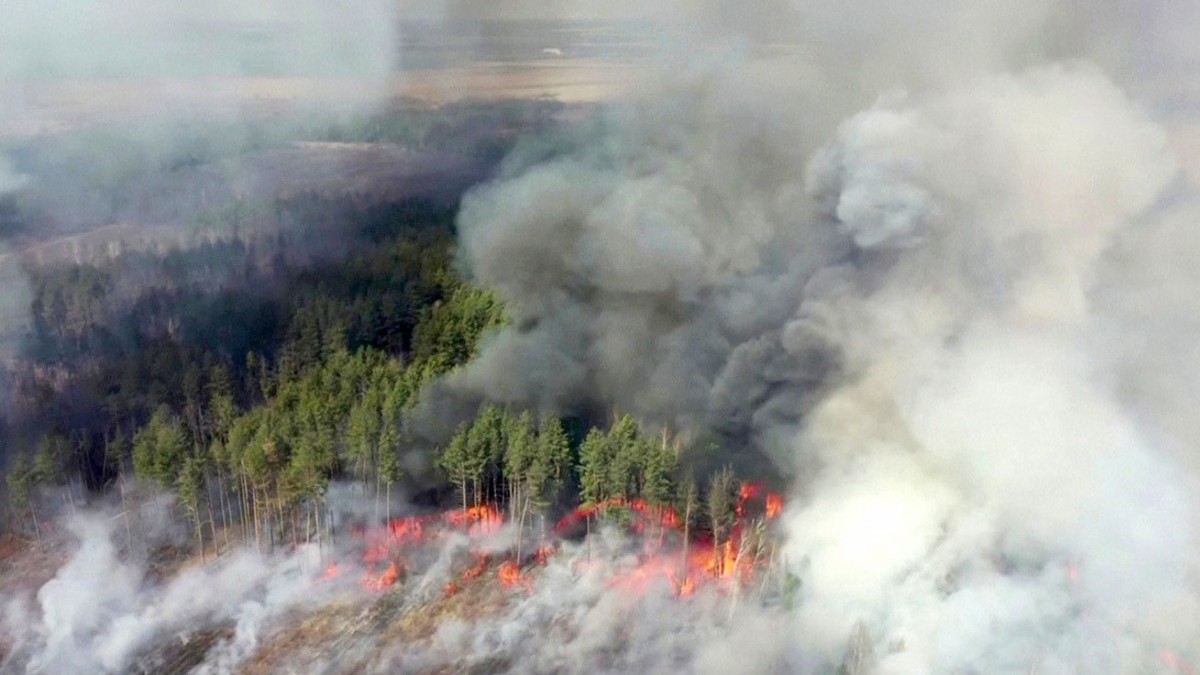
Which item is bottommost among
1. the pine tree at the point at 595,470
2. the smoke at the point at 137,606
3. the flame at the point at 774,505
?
the smoke at the point at 137,606

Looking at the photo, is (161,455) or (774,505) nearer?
(774,505)

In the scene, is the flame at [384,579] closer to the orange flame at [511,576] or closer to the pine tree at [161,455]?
the orange flame at [511,576]

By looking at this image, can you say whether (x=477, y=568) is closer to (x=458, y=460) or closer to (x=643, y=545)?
(x=458, y=460)

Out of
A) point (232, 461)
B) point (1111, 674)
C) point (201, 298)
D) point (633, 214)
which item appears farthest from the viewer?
point (201, 298)

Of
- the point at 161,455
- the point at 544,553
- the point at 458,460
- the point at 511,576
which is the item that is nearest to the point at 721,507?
the point at 544,553

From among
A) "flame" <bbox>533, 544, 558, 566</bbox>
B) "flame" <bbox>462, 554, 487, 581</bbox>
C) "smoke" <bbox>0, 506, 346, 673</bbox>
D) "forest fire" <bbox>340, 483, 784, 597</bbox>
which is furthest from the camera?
"flame" <bbox>533, 544, 558, 566</bbox>

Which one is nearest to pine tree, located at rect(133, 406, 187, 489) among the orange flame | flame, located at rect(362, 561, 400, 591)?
flame, located at rect(362, 561, 400, 591)

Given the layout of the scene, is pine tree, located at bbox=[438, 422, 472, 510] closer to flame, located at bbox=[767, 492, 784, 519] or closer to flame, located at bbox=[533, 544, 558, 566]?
flame, located at bbox=[533, 544, 558, 566]

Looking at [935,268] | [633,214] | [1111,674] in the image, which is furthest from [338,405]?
[1111,674]

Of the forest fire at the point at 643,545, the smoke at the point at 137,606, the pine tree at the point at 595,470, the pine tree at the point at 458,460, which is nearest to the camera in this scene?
the smoke at the point at 137,606

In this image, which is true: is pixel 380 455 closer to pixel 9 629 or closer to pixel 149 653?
pixel 149 653

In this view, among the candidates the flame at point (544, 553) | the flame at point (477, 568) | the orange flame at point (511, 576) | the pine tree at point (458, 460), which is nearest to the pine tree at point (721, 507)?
the flame at point (544, 553)
